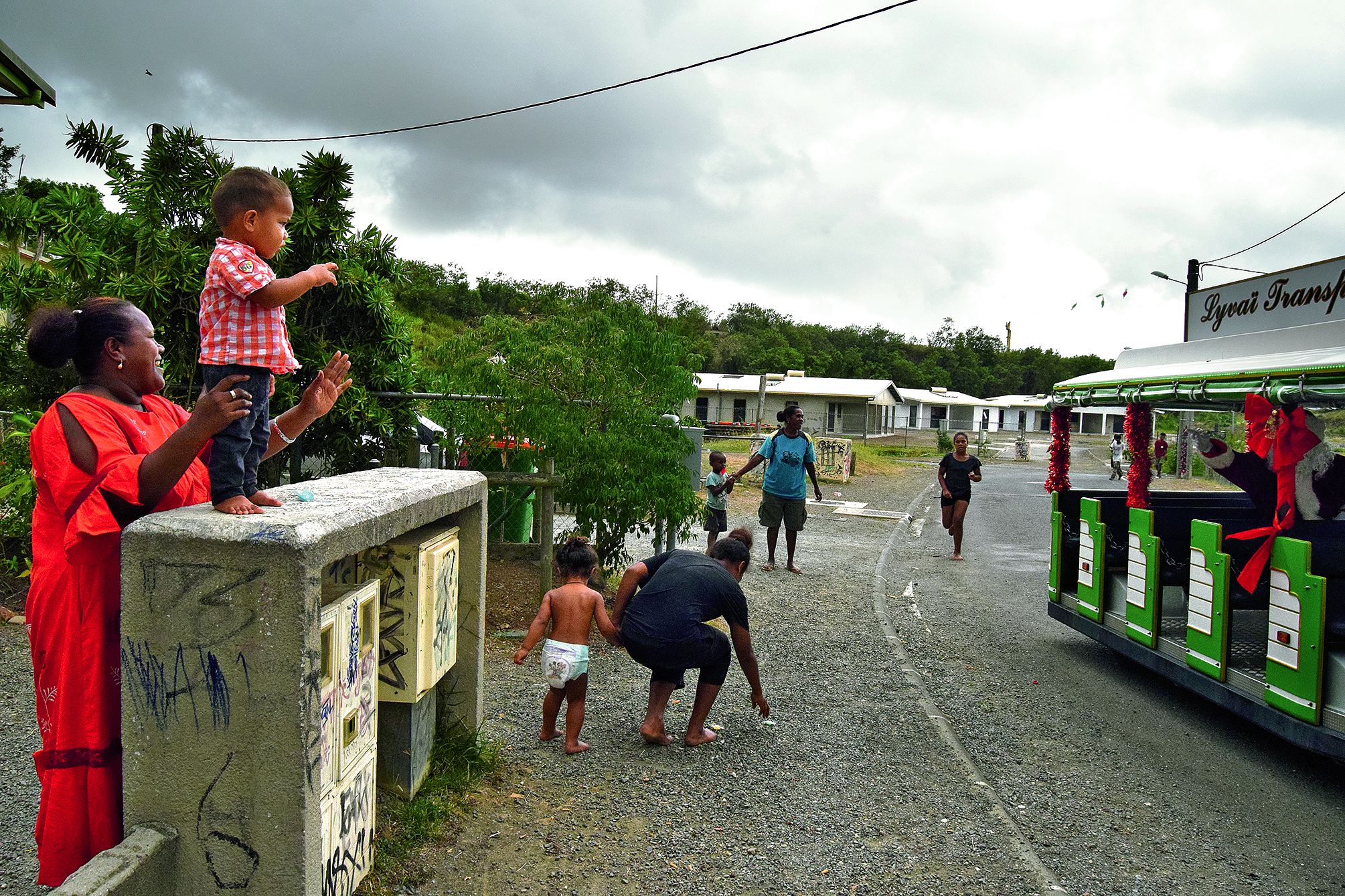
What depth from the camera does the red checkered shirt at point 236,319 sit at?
273 cm

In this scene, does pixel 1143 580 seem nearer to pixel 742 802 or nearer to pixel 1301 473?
pixel 1301 473

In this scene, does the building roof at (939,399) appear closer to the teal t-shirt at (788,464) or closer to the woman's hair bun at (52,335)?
the teal t-shirt at (788,464)

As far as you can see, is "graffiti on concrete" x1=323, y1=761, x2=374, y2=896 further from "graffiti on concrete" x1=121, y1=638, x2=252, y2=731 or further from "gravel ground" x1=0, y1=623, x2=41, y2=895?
"gravel ground" x1=0, y1=623, x2=41, y2=895

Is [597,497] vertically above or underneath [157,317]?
underneath

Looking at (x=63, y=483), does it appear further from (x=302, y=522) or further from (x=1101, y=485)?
(x=1101, y=485)

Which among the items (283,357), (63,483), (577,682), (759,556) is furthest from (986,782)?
(759,556)

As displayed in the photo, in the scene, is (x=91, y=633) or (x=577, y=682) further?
(x=577, y=682)

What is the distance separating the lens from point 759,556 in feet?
41.1

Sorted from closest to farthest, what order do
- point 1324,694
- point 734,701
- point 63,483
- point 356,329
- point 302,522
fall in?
point 63,483
point 302,522
point 1324,694
point 734,701
point 356,329

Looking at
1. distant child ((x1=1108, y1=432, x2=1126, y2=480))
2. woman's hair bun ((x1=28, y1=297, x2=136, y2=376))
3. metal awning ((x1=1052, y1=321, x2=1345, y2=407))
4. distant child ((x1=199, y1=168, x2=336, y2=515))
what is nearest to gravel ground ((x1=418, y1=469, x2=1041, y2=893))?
distant child ((x1=199, y1=168, x2=336, y2=515))

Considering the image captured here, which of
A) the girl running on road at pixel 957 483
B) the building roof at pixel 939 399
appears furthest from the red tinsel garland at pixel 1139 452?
the building roof at pixel 939 399

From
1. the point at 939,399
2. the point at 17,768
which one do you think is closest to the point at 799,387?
the point at 939,399

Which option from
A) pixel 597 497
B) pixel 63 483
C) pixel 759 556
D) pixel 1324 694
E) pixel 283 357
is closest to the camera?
pixel 63 483

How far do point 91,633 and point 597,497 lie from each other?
16.7ft
